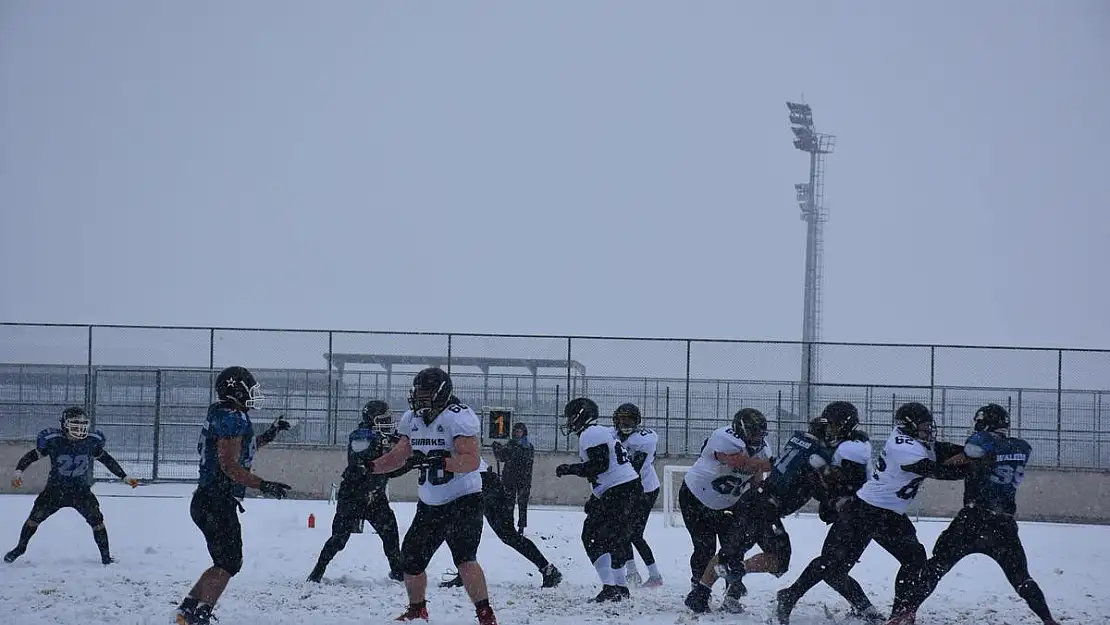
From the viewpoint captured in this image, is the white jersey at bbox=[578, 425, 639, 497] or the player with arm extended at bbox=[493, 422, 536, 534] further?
the player with arm extended at bbox=[493, 422, 536, 534]

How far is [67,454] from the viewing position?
40.1 ft

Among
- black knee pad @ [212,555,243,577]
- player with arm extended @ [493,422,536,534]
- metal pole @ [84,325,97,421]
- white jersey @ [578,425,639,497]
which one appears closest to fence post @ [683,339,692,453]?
player with arm extended @ [493,422,536,534]

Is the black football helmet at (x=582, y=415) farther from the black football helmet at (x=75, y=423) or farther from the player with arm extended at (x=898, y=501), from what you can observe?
the black football helmet at (x=75, y=423)

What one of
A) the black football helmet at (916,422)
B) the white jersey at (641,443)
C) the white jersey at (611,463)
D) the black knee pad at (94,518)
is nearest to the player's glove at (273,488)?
the white jersey at (611,463)

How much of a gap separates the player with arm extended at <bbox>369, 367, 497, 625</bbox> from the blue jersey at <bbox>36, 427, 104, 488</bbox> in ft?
17.9

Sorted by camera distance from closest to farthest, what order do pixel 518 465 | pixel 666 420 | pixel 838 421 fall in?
pixel 838 421, pixel 518 465, pixel 666 420

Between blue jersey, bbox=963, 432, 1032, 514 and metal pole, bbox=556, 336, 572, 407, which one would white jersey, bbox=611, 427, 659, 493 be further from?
metal pole, bbox=556, 336, 572, 407

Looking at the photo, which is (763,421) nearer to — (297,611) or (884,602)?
(884,602)

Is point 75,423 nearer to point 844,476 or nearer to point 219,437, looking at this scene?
point 219,437

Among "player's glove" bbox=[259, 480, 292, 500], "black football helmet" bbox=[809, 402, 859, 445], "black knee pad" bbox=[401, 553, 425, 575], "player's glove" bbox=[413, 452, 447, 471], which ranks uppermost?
"black football helmet" bbox=[809, 402, 859, 445]

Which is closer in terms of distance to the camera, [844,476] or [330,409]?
[844,476]

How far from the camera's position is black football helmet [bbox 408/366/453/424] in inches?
313

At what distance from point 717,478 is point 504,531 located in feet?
6.53

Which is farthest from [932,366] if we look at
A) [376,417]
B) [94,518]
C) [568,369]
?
[94,518]
